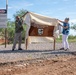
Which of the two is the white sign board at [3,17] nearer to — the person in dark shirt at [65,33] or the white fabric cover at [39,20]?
the white fabric cover at [39,20]

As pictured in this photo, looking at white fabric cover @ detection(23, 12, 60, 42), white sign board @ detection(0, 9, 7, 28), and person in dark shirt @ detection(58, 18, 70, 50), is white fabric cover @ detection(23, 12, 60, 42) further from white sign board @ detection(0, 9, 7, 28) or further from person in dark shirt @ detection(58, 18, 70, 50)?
white sign board @ detection(0, 9, 7, 28)

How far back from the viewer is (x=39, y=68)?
9.88m

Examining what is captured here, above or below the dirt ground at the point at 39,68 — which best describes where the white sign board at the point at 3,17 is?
above

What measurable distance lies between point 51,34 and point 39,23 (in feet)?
3.65

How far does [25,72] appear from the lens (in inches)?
365

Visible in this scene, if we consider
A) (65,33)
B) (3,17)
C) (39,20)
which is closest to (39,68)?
(65,33)

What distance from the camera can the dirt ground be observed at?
360 inches

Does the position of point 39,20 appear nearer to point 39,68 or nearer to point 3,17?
point 3,17

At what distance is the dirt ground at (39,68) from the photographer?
30.0 ft

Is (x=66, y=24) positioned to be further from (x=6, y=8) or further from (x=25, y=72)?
(x=25, y=72)

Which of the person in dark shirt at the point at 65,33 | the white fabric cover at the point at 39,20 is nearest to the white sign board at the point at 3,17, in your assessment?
the white fabric cover at the point at 39,20

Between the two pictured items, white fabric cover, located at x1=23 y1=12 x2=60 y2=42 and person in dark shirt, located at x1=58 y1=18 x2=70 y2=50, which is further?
white fabric cover, located at x1=23 y1=12 x2=60 y2=42

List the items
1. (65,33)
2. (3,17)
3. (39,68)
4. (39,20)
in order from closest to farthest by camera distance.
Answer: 1. (39,68)
2. (65,33)
3. (39,20)
4. (3,17)

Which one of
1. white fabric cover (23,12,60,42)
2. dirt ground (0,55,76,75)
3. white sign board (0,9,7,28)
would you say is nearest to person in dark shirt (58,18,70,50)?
white fabric cover (23,12,60,42)
